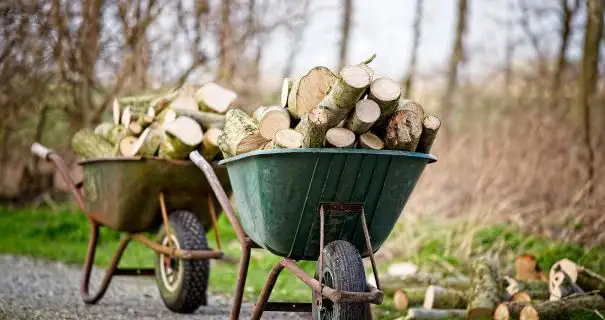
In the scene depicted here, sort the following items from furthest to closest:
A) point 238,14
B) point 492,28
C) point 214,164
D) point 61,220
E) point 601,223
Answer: point 492,28, point 238,14, point 61,220, point 601,223, point 214,164

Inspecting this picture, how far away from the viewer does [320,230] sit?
9.14 feet

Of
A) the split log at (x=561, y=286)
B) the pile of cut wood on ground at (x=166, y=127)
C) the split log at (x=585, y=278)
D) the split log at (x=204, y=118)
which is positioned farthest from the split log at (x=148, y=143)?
the split log at (x=585, y=278)

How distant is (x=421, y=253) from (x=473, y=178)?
10.1ft

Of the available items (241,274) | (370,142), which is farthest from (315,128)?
(241,274)

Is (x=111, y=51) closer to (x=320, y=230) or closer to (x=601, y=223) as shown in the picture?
(x=601, y=223)

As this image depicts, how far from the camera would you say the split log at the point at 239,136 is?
3166mm

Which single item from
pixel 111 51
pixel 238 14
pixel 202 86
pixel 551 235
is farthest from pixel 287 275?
pixel 238 14

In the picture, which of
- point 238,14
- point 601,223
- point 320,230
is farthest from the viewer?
point 238,14

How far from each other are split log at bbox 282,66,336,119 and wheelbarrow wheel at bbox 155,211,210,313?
1.43m

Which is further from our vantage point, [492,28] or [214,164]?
[492,28]

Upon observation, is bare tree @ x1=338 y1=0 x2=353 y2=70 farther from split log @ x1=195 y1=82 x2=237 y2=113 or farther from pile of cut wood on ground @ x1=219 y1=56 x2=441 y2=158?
pile of cut wood on ground @ x1=219 y1=56 x2=441 y2=158

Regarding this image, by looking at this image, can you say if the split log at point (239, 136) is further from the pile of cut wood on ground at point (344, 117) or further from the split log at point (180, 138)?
the split log at point (180, 138)

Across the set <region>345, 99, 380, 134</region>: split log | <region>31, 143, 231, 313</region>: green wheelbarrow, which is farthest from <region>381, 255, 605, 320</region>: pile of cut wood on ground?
<region>345, 99, 380, 134</region>: split log

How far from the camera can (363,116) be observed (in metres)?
2.76
